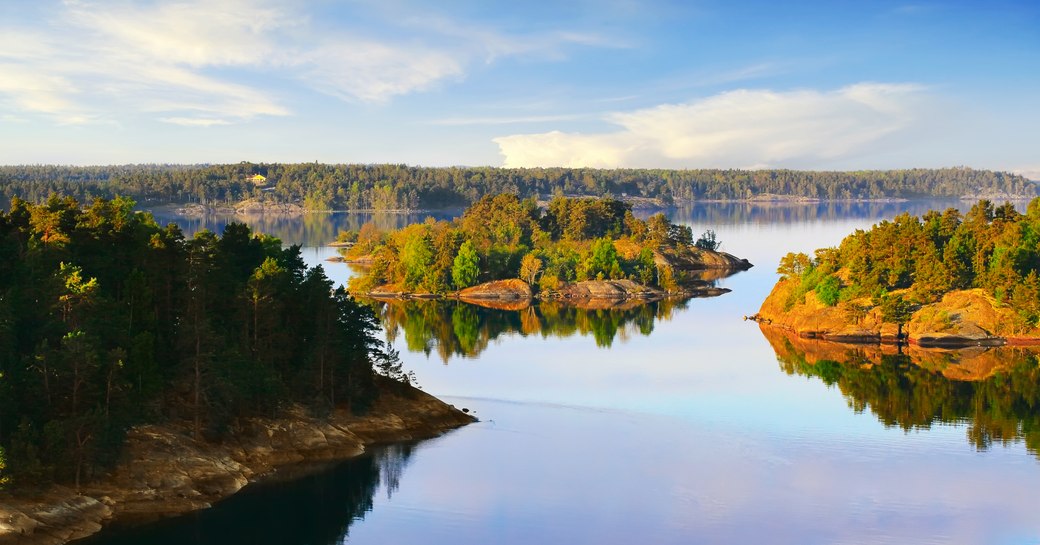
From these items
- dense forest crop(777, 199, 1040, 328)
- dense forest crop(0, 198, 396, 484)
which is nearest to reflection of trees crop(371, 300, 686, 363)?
dense forest crop(777, 199, 1040, 328)

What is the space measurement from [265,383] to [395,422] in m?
12.4

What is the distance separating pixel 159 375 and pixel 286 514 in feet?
42.2

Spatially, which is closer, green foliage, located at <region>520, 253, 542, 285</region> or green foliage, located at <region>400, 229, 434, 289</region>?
green foliage, located at <region>400, 229, 434, 289</region>

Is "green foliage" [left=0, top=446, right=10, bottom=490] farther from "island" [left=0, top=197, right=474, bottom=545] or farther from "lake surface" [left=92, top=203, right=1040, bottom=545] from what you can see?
"lake surface" [left=92, top=203, right=1040, bottom=545]

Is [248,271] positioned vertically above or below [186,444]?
above

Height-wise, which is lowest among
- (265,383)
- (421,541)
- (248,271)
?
(421,541)

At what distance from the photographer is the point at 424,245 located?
184875 millimetres

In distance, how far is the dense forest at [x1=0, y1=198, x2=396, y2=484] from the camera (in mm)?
58344

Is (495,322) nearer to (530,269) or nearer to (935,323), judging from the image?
(530,269)

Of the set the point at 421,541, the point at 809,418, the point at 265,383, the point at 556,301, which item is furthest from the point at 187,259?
the point at 556,301

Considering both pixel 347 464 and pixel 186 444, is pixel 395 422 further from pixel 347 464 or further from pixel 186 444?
pixel 186 444

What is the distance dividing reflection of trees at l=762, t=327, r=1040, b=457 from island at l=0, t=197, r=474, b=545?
39118 millimetres

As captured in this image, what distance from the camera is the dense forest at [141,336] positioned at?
58.3m

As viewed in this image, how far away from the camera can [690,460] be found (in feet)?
248
